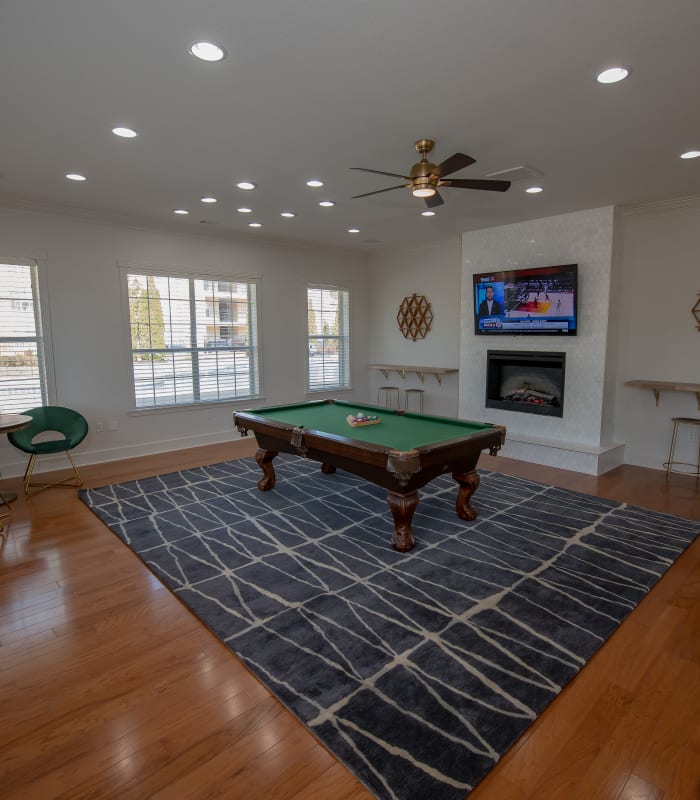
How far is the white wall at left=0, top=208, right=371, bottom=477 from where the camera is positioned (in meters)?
5.12

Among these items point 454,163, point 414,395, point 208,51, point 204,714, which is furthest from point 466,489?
point 414,395

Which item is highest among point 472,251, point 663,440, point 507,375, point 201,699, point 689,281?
point 472,251

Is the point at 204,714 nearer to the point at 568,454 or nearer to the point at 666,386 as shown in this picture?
the point at 568,454

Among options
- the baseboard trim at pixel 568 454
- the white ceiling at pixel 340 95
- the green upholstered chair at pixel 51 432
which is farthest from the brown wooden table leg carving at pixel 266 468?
the baseboard trim at pixel 568 454

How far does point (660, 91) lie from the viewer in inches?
104

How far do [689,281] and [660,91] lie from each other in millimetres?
2874

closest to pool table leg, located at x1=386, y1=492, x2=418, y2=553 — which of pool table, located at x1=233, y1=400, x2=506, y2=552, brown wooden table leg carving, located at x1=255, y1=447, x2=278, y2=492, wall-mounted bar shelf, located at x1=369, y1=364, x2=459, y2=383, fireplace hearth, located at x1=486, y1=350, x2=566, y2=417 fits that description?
pool table, located at x1=233, y1=400, x2=506, y2=552

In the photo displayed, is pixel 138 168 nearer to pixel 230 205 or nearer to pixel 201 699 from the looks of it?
pixel 230 205

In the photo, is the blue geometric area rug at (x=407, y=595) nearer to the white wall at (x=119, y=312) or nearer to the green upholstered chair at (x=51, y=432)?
the green upholstered chair at (x=51, y=432)

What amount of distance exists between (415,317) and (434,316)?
14.2 inches

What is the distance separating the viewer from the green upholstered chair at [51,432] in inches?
181

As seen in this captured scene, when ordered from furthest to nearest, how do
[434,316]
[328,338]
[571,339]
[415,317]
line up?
[328,338] → [415,317] → [434,316] → [571,339]

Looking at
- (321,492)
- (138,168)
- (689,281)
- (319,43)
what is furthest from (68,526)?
(689,281)

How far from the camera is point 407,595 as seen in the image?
9.27 ft
